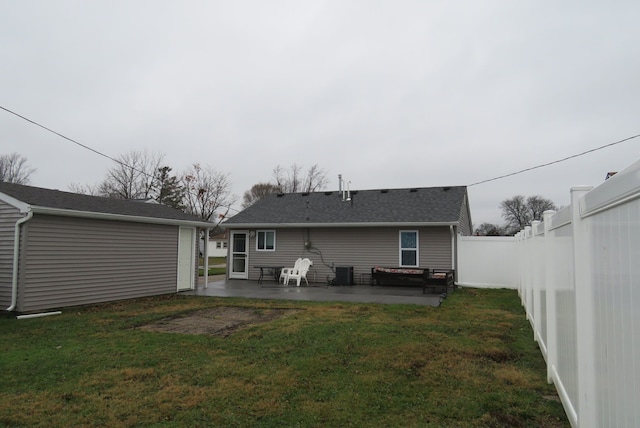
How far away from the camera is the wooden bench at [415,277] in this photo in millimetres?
12656

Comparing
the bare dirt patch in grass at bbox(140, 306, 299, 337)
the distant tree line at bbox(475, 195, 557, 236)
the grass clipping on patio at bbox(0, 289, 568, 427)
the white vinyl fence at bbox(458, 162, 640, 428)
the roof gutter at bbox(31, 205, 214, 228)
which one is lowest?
the bare dirt patch in grass at bbox(140, 306, 299, 337)

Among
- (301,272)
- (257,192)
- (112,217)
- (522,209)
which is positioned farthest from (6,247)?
(522,209)

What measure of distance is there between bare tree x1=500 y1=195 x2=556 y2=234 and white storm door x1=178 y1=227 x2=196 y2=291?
124 ft

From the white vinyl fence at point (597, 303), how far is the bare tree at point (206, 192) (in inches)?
1398

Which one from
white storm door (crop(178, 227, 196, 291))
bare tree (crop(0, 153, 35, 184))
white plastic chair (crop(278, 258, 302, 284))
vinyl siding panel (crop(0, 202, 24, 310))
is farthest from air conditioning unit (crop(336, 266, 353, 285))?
bare tree (crop(0, 153, 35, 184))

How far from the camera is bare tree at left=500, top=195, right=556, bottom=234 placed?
4244 centimetres

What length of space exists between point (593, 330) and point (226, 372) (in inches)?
149

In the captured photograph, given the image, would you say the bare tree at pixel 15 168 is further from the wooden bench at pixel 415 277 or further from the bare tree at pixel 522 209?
the bare tree at pixel 522 209

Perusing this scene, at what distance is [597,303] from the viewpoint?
2.14 m

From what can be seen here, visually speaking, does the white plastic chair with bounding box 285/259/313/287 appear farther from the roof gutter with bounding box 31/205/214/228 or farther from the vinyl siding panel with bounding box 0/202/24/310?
the vinyl siding panel with bounding box 0/202/24/310

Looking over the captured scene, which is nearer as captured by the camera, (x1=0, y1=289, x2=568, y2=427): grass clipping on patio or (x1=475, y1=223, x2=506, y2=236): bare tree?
(x1=0, y1=289, x2=568, y2=427): grass clipping on patio

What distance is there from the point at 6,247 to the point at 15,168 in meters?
32.4

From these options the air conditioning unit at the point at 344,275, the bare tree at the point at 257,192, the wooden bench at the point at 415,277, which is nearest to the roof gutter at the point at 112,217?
the air conditioning unit at the point at 344,275

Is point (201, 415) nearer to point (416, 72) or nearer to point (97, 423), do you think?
point (97, 423)
